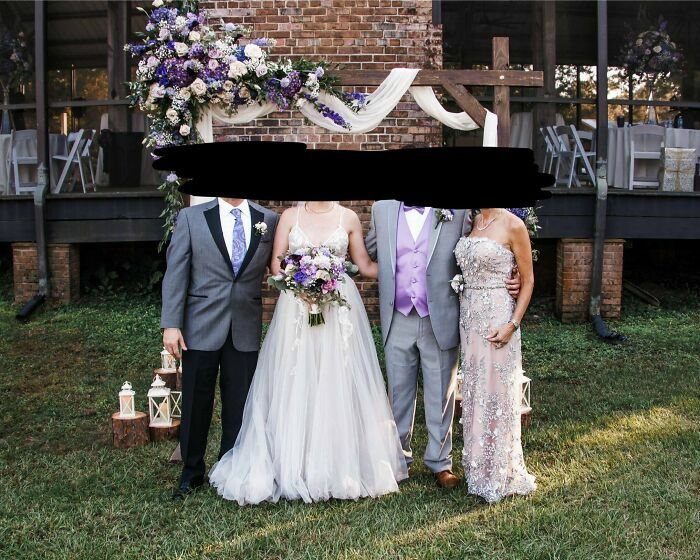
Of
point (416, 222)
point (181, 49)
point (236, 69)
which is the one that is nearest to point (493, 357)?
point (416, 222)

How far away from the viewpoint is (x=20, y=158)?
1052 centimetres

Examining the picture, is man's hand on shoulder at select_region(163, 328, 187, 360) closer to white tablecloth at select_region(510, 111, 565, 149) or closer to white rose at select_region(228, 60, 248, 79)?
white rose at select_region(228, 60, 248, 79)

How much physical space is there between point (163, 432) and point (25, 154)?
21.5 ft

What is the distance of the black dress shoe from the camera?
14.9 feet

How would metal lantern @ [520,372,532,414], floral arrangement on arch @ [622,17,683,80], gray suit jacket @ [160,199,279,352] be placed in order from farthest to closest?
floral arrangement on arch @ [622,17,683,80], metal lantern @ [520,372,532,414], gray suit jacket @ [160,199,279,352]

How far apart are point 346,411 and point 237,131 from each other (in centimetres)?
494

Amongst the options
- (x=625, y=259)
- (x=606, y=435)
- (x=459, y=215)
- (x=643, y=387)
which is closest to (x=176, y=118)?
(x=459, y=215)

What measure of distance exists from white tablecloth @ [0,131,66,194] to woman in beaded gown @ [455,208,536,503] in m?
7.65

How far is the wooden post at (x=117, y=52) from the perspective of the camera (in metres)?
12.7

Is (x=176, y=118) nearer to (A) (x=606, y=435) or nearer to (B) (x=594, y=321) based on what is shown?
(A) (x=606, y=435)

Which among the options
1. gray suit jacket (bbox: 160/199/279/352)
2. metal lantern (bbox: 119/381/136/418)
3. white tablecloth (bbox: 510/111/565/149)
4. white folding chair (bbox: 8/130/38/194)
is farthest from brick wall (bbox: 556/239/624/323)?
white folding chair (bbox: 8/130/38/194)

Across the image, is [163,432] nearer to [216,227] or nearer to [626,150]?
[216,227]

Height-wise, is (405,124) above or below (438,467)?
above

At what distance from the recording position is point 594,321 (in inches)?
364
